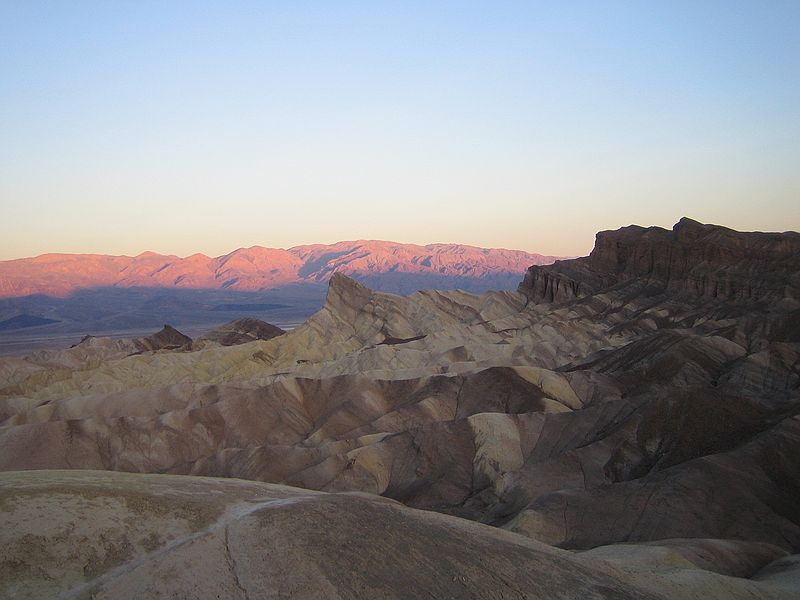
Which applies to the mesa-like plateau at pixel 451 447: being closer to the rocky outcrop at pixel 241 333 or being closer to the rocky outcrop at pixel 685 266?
the rocky outcrop at pixel 685 266

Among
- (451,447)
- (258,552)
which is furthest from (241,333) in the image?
(258,552)

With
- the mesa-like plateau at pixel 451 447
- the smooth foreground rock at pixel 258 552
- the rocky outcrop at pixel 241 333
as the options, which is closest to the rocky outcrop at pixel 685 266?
the mesa-like plateau at pixel 451 447

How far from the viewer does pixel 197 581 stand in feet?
36.9

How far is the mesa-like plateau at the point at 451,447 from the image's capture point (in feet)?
40.5

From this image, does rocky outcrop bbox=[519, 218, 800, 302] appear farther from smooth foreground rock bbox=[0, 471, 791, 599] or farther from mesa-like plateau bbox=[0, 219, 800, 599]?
smooth foreground rock bbox=[0, 471, 791, 599]

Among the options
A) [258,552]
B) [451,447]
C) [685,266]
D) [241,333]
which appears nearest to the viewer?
[258,552]

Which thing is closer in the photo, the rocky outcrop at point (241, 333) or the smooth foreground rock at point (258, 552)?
the smooth foreground rock at point (258, 552)

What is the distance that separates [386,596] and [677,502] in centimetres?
1438

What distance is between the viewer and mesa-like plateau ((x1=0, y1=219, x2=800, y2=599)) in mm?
12344

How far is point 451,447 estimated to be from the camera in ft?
111

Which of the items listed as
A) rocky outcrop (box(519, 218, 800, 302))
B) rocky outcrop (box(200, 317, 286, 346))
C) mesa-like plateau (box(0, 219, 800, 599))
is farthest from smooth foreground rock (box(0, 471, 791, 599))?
rocky outcrop (box(200, 317, 286, 346))

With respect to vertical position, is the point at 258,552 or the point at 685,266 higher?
the point at 685,266

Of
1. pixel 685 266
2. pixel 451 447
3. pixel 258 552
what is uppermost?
pixel 685 266

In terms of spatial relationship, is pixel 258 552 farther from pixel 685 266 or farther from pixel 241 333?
pixel 241 333
